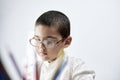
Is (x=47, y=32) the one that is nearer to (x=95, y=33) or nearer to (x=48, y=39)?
(x=48, y=39)

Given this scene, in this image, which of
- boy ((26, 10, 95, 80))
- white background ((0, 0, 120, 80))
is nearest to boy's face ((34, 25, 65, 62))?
boy ((26, 10, 95, 80))

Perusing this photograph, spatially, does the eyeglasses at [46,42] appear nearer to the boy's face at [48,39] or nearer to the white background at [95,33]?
the boy's face at [48,39]

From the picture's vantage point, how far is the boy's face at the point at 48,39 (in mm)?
541

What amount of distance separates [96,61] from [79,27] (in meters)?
0.13

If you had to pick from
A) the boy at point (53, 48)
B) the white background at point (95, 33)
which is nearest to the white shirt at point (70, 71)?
the boy at point (53, 48)

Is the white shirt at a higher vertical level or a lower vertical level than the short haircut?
lower

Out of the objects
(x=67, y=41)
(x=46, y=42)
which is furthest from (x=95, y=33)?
(x=46, y=42)

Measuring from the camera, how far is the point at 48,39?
1.80 feet

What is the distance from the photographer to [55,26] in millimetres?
568

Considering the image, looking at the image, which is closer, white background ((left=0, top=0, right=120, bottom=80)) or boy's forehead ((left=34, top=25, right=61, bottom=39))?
boy's forehead ((left=34, top=25, right=61, bottom=39))

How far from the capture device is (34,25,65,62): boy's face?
54 cm

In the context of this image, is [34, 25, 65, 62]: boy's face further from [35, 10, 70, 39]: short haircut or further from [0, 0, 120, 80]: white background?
[0, 0, 120, 80]: white background

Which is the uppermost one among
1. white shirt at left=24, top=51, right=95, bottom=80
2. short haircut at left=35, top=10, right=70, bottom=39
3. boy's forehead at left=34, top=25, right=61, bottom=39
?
short haircut at left=35, top=10, right=70, bottom=39

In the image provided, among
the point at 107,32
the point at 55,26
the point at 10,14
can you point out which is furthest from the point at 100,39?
the point at 10,14
